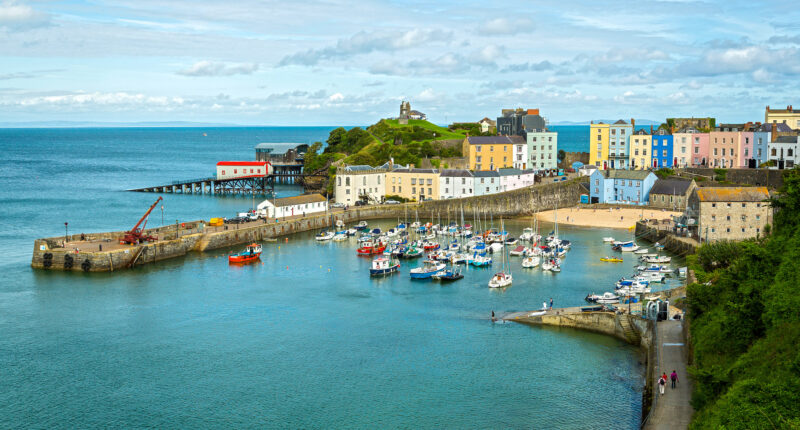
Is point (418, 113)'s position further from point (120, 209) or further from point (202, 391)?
point (202, 391)

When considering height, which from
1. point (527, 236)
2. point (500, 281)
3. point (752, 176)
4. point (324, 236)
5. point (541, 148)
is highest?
point (541, 148)

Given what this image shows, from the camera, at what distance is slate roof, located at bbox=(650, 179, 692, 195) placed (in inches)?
2781

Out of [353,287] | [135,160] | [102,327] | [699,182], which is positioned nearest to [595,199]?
[699,182]

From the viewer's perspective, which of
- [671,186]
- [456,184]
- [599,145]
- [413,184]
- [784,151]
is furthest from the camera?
[599,145]

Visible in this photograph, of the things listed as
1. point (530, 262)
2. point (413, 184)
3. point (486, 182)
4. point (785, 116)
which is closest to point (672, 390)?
point (530, 262)

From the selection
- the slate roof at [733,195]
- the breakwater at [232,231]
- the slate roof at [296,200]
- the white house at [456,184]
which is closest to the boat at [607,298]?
the slate roof at [733,195]

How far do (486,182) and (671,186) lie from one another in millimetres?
17886

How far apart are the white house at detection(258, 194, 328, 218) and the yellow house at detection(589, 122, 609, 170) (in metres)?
34.1

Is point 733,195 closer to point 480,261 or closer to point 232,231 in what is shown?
point 480,261

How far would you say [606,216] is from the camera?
7062 centimetres

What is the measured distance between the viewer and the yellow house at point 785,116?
292 ft

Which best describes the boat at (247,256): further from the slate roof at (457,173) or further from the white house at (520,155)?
the white house at (520,155)

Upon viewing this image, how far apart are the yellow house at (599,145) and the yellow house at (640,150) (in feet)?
9.82

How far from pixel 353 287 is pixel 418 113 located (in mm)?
77557
